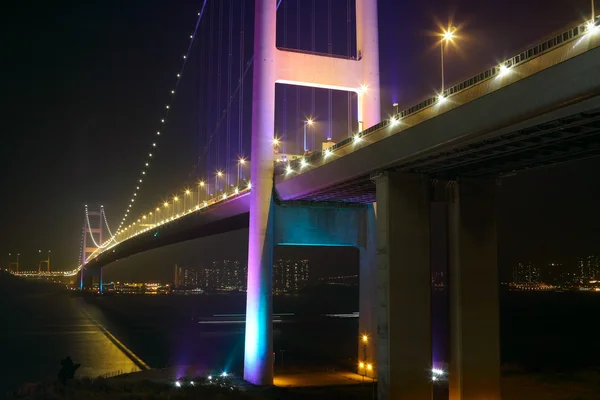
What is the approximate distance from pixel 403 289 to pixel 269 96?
32.0 ft

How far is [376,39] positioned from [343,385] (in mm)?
12435

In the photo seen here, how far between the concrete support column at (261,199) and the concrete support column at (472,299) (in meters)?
7.49

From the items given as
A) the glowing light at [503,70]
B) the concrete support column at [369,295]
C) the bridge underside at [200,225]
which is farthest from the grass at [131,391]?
the glowing light at [503,70]

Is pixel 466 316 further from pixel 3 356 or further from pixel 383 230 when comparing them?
pixel 3 356

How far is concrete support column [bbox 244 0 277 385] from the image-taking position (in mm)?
22234

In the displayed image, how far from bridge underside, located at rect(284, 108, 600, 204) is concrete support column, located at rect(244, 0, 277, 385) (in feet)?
13.5

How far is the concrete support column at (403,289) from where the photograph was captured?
15.9 meters

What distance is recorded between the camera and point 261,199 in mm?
22828

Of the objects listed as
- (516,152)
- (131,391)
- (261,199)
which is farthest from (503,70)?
(131,391)

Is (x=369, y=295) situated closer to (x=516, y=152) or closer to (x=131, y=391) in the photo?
(x=131, y=391)

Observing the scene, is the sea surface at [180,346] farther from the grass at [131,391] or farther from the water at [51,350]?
the grass at [131,391]

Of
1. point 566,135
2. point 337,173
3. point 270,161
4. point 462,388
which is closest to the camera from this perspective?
point 566,135

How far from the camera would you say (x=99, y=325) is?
60.2 m

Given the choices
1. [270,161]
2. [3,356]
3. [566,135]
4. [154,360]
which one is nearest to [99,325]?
[3,356]
